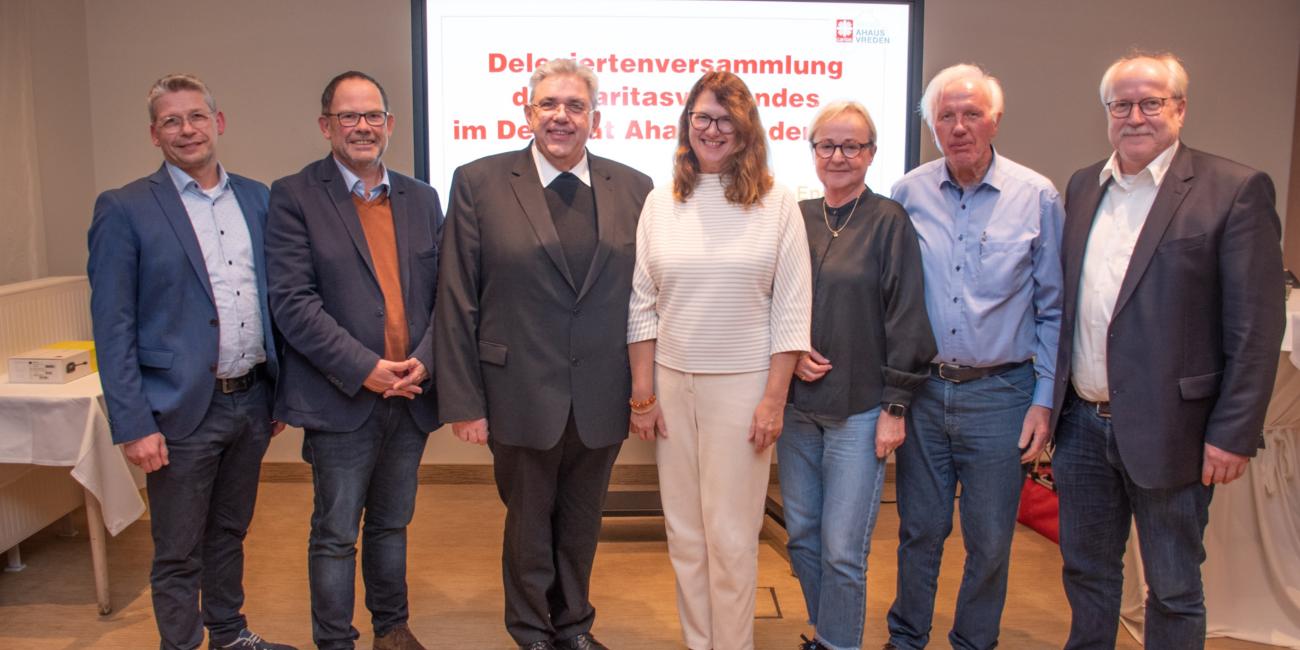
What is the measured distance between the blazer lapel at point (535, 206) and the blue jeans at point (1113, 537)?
4.25ft

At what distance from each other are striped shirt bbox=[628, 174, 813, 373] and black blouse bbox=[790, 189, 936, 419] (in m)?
0.07

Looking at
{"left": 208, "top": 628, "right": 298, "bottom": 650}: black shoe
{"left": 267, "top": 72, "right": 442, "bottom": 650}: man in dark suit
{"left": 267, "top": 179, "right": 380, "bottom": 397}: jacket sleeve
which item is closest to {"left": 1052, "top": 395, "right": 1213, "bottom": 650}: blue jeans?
{"left": 267, "top": 72, "right": 442, "bottom": 650}: man in dark suit

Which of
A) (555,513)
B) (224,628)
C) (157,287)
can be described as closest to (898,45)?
(555,513)

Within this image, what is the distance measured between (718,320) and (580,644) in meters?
1.02

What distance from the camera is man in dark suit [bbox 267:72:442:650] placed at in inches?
91.4

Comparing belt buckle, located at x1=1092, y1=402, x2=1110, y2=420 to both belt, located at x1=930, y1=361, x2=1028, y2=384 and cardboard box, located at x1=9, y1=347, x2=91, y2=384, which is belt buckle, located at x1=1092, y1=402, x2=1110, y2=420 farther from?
cardboard box, located at x1=9, y1=347, x2=91, y2=384

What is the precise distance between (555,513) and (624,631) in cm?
64

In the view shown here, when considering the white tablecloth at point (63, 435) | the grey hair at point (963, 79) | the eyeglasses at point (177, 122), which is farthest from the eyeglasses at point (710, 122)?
the white tablecloth at point (63, 435)

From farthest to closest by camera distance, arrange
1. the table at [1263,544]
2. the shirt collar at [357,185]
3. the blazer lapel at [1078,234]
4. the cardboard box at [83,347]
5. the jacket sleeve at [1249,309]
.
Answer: the cardboard box at [83,347], the table at [1263,544], the shirt collar at [357,185], the blazer lapel at [1078,234], the jacket sleeve at [1249,309]

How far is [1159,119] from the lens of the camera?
2059 mm

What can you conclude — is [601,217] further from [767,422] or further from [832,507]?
[832,507]

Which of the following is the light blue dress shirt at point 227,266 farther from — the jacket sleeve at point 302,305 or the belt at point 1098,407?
the belt at point 1098,407

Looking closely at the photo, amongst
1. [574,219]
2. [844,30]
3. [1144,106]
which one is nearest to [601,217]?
[574,219]

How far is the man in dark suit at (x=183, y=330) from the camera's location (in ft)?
7.32
